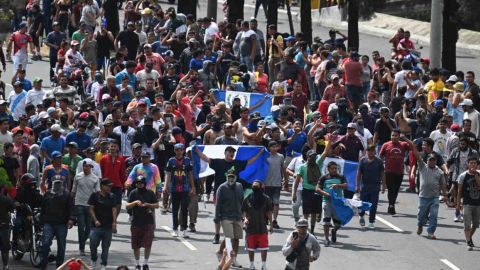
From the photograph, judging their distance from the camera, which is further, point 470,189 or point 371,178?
point 371,178

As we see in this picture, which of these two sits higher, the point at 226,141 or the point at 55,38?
the point at 55,38

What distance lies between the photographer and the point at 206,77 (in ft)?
89.4

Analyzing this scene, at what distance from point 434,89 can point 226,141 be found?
7.42 meters

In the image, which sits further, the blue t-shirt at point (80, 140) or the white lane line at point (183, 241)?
the blue t-shirt at point (80, 140)

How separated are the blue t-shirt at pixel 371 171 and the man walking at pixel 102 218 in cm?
557

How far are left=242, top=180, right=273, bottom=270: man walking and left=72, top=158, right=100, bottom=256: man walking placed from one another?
279cm

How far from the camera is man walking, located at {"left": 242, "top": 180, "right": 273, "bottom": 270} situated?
17.5m

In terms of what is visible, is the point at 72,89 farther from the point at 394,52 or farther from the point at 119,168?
the point at 394,52

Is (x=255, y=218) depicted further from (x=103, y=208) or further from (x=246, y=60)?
(x=246, y=60)

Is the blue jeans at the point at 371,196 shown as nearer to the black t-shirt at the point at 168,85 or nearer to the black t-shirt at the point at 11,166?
the black t-shirt at the point at 11,166

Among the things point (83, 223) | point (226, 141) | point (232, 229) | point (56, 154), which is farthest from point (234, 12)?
point (232, 229)

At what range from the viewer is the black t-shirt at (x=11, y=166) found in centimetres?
1936

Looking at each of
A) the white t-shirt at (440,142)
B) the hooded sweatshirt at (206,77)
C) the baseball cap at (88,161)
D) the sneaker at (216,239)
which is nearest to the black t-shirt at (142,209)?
the baseball cap at (88,161)

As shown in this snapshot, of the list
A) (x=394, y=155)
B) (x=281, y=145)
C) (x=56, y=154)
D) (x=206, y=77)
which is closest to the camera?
(x=56, y=154)
